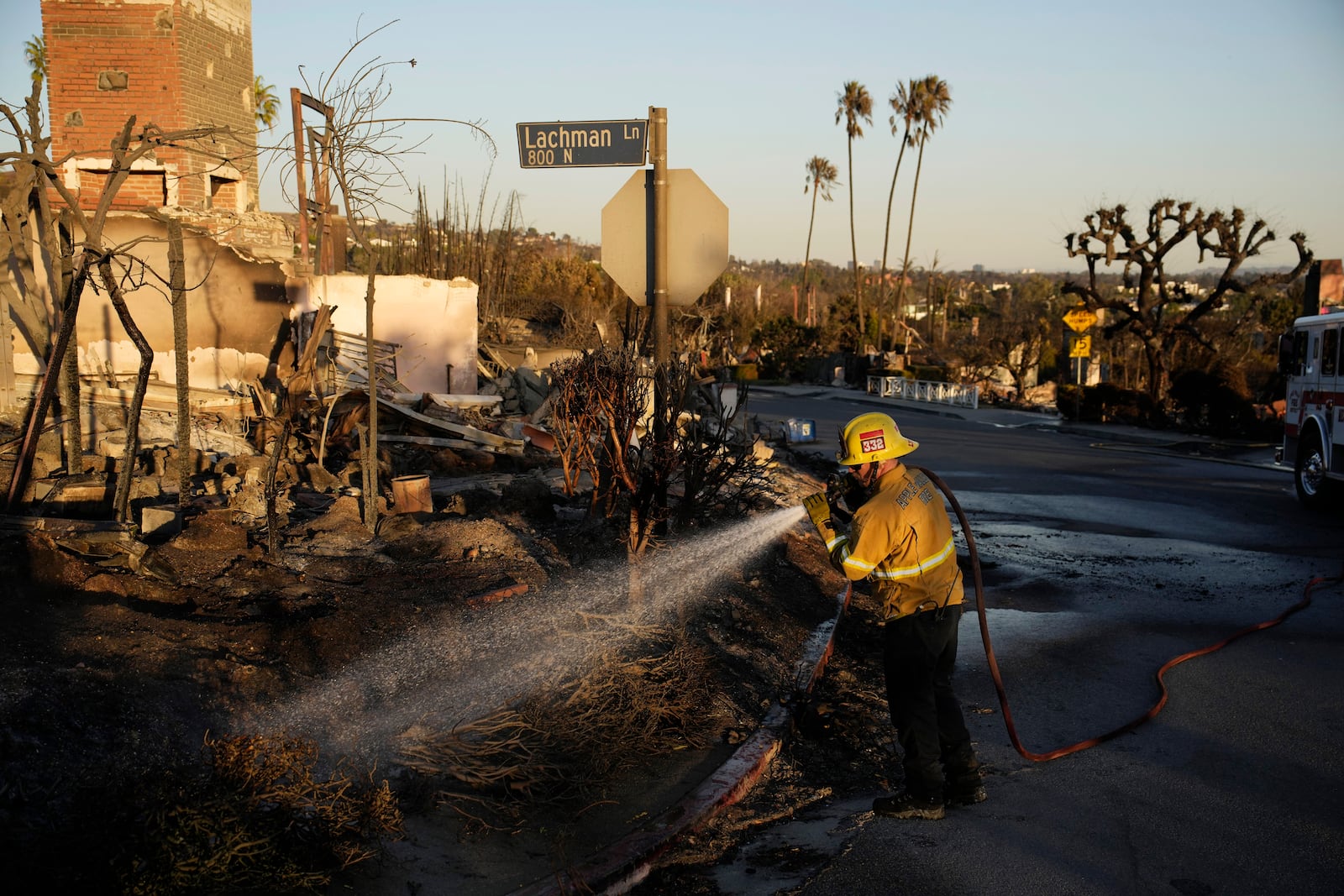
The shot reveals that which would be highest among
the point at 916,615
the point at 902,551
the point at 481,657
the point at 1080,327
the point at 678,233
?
the point at 678,233

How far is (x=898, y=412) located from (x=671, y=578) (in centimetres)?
2584

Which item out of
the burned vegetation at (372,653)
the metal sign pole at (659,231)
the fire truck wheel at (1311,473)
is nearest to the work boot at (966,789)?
the burned vegetation at (372,653)

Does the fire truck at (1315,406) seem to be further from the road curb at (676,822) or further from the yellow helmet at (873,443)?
the yellow helmet at (873,443)

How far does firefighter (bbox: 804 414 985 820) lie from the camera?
15.5 feet

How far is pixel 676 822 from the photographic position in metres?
4.34

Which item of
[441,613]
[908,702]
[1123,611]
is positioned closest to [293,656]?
[441,613]

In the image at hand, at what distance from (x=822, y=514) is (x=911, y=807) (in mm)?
1390

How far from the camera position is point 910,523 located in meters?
4.75

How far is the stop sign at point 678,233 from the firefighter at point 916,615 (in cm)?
239

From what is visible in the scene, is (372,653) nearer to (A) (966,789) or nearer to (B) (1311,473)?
(A) (966,789)

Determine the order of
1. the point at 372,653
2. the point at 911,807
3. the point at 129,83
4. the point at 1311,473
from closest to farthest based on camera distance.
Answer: the point at 911,807 → the point at 372,653 → the point at 1311,473 → the point at 129,83

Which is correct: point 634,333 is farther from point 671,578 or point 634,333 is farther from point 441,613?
point 441,613

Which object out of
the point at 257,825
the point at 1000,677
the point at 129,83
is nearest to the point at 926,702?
the point at 1000,677

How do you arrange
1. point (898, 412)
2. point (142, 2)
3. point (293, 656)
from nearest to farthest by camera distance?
point (293, 656), point (142, 2), point (898, 412)
